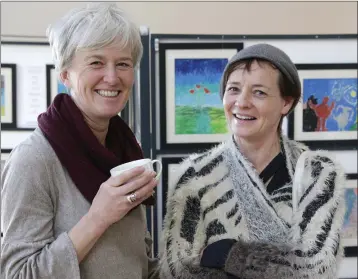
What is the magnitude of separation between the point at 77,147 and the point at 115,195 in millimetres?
165

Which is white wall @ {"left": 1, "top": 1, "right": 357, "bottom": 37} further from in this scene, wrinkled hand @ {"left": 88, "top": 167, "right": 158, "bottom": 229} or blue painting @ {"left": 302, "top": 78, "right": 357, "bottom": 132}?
wrinkled hand @ {"left": 88, "top": 167, "right": 158, "bottom": 229}

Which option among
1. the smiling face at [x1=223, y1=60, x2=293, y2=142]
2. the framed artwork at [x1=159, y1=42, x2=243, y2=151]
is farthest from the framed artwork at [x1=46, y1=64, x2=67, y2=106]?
the smiling face at [x1=223, y1=60, x2=293, y2=142]

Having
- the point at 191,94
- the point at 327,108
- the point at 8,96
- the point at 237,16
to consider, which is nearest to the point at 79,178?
the point at 191,94


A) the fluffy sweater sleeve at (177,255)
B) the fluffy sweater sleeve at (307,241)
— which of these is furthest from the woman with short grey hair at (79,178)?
the fluffy sweater sleeve at (307,241)

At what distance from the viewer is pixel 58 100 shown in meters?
1.11

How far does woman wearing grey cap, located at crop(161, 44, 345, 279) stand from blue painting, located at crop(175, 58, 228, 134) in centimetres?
66

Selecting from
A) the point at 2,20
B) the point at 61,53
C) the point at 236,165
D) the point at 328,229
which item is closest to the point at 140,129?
the point at 236,165

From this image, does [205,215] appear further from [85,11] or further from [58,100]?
[85,11]

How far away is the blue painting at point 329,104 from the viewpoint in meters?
2.04

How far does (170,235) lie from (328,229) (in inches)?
17.6

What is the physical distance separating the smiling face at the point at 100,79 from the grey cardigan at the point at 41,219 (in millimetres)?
145

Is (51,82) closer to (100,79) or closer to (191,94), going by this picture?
(191,94)

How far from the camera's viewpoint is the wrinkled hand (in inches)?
38.5

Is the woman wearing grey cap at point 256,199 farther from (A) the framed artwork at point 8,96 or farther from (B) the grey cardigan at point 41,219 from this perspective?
(A) the framed artwork at point 8,96
